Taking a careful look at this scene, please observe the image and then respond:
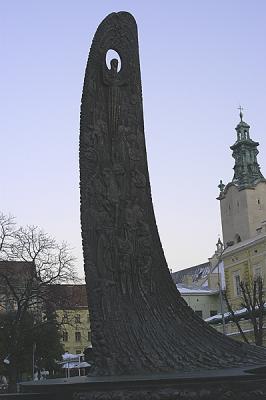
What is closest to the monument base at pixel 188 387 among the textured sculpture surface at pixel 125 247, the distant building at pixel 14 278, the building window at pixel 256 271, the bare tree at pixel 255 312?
the textured sculpture surface at pixel 125 247

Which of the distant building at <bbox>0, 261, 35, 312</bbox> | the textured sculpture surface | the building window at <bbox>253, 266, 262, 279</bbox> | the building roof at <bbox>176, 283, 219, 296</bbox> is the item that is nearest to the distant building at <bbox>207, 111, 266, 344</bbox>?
the building window at <bbox>253, 266, 262, 279</bbox>

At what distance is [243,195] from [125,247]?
44.2 m

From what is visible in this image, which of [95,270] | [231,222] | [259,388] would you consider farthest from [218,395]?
[231,222]

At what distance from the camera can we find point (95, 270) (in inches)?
331

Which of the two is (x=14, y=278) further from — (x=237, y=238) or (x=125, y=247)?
(x=237, y=238)

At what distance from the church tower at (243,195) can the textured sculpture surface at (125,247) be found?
1612 inches

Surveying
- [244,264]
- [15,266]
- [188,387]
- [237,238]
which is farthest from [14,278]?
[237,238]

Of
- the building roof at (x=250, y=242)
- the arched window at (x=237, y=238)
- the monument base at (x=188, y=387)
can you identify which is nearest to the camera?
the monument base at (x=188, y=387)

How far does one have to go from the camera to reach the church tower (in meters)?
50.8

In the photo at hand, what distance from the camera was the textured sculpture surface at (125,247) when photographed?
305 inches

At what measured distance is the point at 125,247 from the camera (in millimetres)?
8664

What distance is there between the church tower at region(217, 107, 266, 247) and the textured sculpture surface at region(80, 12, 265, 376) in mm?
40950

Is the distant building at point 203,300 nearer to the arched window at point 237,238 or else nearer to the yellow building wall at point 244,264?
the arched window at point 237,238

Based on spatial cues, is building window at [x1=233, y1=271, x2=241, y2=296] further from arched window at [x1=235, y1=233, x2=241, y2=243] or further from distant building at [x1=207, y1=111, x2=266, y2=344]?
arched window at [x1=235, y1=233, x2=241, y2=243]
